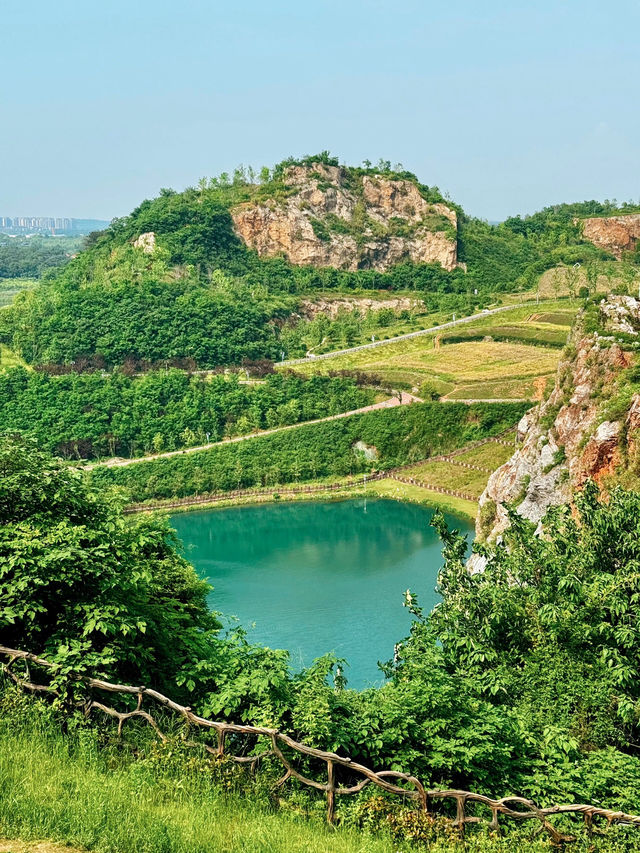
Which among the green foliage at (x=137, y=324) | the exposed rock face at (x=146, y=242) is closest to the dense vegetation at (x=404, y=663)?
the green foliage at (x=137, y=324)

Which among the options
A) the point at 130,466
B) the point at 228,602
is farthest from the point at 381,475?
the point at 228,602

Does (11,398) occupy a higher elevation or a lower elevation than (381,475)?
higher

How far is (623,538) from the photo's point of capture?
28.7 feet

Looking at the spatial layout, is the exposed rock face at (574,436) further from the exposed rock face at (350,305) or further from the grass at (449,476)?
the exposed rock face at (350,305)

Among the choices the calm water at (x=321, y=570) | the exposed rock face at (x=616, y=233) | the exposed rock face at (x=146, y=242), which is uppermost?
the exposed rock face at (x=616, y=233)

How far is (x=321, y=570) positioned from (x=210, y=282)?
2857 cm

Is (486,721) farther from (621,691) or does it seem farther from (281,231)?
(281,231)

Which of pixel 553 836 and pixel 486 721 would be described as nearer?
pixel 553 836

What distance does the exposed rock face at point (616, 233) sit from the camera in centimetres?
6025

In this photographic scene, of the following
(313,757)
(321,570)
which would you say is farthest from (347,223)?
(313,757)

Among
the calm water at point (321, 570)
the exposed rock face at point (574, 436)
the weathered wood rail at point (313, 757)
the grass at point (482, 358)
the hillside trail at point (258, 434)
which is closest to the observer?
the weathered wood rail at point (313, 757)

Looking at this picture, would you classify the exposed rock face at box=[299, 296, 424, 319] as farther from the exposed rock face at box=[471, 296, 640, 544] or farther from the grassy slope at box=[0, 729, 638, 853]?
the grassy slope at box=[0, 729, 638, 853]

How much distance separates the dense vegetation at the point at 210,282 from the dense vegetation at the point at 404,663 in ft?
113

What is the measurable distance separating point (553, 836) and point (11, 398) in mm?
35143
